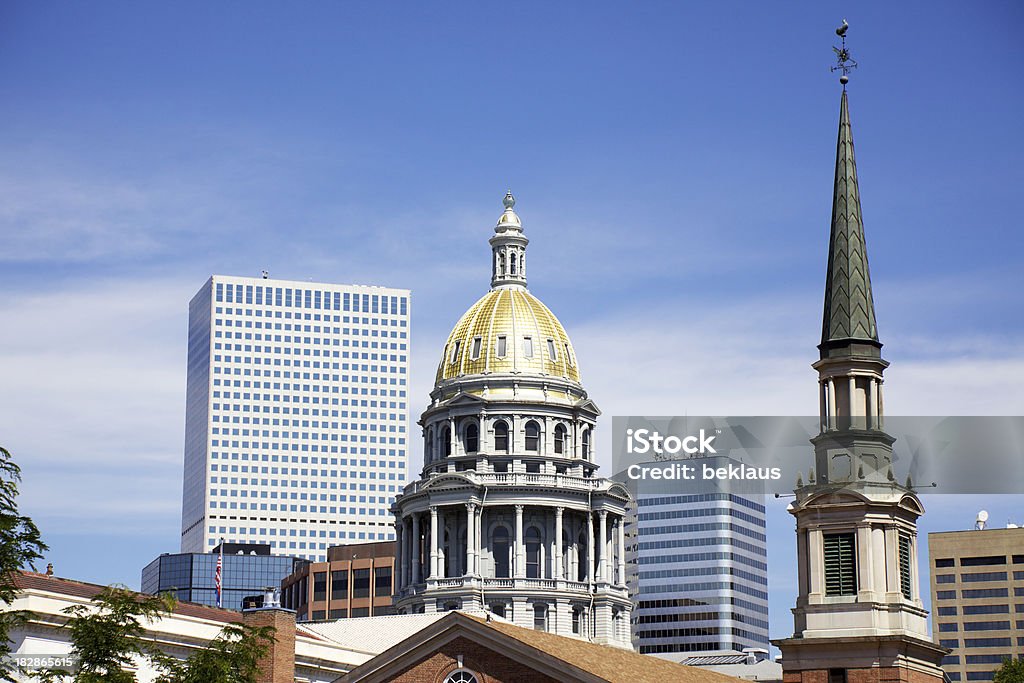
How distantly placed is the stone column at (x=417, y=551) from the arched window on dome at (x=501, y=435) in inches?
376

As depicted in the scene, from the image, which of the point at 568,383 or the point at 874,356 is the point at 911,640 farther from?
A: the point at 568,383

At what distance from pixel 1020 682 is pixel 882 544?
30.4 metres

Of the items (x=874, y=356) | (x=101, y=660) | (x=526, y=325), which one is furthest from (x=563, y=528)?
(x=101, y=660)

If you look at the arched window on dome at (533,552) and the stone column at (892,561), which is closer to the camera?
the stone column at (892,561)

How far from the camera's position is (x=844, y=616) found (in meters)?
71.7

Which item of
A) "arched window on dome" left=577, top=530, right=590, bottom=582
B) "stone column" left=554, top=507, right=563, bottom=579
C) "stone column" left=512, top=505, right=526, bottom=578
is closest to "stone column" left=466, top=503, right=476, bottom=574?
"stone column" left=512, top=505, right=526, bottom=578

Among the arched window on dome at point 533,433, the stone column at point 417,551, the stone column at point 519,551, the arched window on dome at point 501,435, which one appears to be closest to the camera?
the stone column at point 519,551

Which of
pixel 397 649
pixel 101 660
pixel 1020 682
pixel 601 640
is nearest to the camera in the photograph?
→ pixel 101 660

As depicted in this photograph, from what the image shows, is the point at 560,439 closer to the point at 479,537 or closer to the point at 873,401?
the point at 479,537

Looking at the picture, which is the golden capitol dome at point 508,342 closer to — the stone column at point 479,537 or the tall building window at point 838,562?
the stone column at point 479,537

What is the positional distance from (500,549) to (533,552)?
3003 mm

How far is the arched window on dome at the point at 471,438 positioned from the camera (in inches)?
7057

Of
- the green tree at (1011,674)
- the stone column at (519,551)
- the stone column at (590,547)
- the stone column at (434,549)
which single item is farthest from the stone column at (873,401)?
the stone column at (590,547)

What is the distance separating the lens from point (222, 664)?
2231 inches
